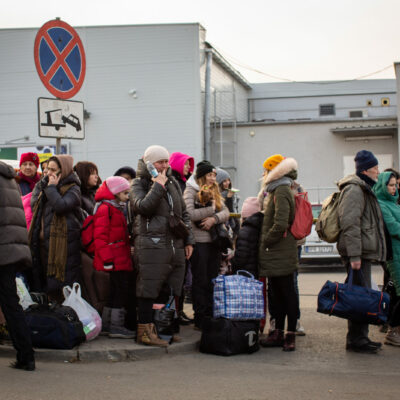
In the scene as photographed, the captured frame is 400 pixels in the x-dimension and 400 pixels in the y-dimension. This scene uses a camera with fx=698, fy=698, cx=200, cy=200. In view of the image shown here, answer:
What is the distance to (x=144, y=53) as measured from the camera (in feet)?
90.6

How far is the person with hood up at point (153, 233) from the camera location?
698cm

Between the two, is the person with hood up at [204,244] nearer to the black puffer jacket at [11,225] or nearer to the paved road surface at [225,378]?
Answer: the paved road surface at [225,378]

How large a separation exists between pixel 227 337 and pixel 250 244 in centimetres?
115

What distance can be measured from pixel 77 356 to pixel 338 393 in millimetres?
2530

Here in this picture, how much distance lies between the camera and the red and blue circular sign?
8.07 metres

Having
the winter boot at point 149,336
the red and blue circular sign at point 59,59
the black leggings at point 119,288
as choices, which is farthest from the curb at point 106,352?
the red and blue circular sign at point 59,59

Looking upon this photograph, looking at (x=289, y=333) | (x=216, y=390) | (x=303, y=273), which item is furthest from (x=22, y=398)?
(x=303, y=273)

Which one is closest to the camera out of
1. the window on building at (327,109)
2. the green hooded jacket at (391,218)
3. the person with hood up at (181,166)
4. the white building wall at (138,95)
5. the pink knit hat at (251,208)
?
the green hooded jacket at (391,218)

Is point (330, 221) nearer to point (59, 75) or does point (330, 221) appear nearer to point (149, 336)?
point (149, 336)

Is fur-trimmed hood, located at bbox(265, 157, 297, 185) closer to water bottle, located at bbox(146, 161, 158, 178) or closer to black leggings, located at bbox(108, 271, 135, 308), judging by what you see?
water bottle, located at bbox(146, 161, 158, 178)

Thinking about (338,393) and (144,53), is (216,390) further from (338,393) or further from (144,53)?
(144,53)

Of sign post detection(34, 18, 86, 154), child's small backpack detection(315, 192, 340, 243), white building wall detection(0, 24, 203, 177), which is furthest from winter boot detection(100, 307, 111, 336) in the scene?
white building wall detection(0, 24, 203, 177)

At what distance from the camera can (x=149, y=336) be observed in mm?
7012

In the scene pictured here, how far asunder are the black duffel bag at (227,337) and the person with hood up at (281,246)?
0.45m
